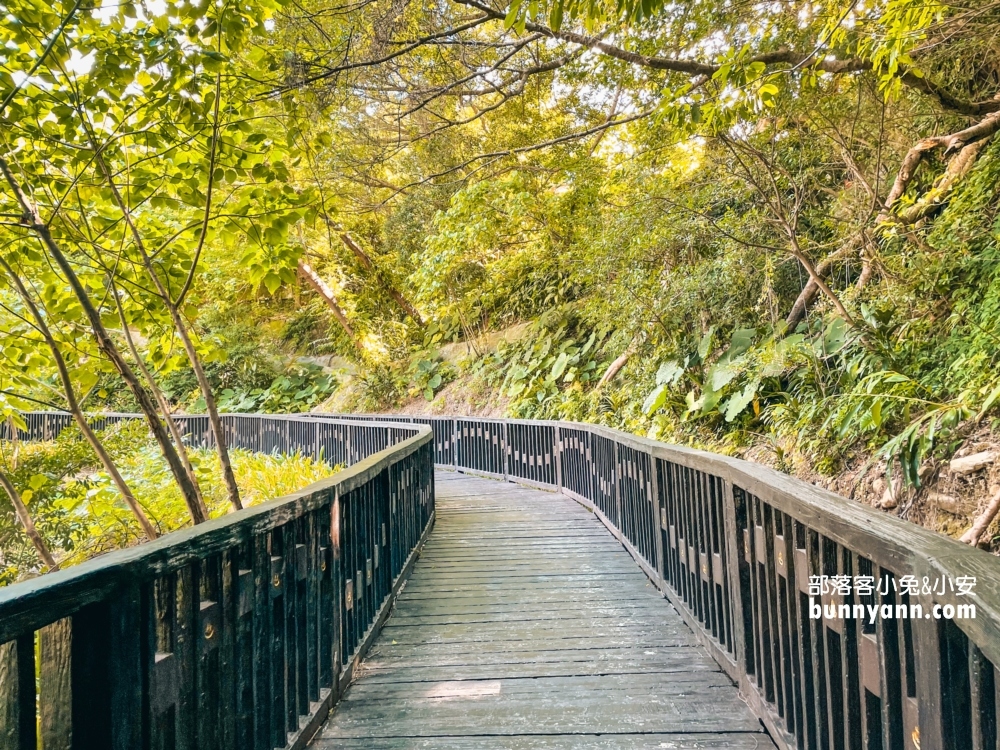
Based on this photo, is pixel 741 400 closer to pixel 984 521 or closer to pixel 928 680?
pixel 984 521

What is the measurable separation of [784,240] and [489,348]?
395 inches

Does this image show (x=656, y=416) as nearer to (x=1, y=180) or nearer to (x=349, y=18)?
(x=349, y=18)

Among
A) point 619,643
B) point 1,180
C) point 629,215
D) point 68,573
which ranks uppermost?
point 629,215

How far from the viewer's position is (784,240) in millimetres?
7219

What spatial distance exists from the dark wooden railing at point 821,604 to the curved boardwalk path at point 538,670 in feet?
0.65

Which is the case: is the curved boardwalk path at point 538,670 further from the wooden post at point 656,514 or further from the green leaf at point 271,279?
the green leaf at point 271,279

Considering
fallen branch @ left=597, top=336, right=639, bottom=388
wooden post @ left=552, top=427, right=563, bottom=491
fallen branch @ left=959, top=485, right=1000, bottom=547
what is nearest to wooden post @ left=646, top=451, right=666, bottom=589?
fallen branch @ left=959, top=485, right=1000, bottom=547

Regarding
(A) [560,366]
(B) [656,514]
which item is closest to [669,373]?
(A) [560,366]

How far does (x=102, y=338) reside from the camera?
2.83 m

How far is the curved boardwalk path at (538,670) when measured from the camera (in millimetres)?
2436

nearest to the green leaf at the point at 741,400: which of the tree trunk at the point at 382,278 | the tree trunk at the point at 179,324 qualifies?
the tree trunk at the point at 179,324

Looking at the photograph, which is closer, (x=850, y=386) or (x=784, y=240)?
(x=850, y=386)

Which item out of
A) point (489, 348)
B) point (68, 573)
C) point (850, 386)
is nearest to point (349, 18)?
point (850, 386)

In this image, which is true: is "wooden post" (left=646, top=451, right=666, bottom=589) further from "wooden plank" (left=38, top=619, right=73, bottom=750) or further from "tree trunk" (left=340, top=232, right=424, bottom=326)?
"tree trunk" (left=340, top=232, right=424, bottom=326)
